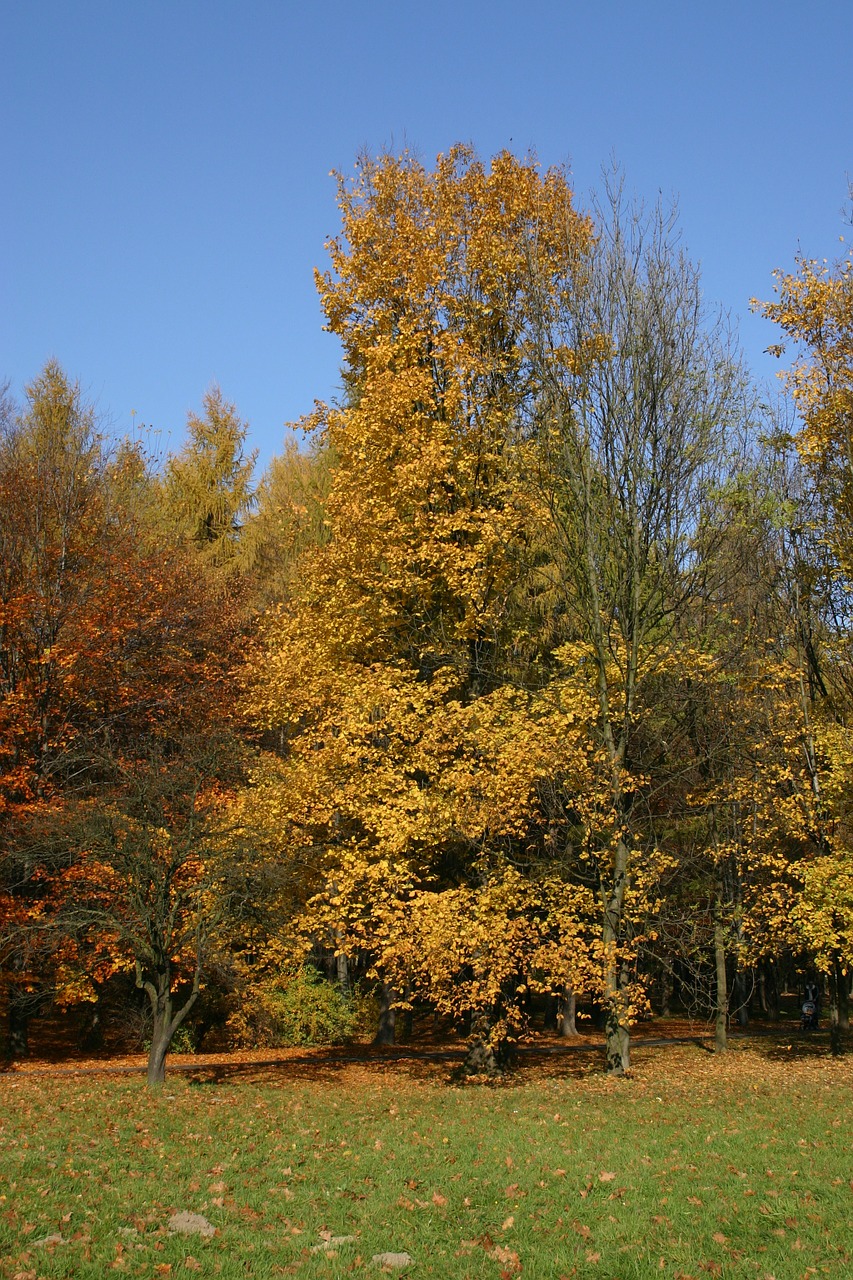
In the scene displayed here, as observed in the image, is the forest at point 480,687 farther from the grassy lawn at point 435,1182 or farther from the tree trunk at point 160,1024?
the grassy lawn at point 435,1182

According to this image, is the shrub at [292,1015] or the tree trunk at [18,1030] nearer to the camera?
the tree trunk at [18,1030]

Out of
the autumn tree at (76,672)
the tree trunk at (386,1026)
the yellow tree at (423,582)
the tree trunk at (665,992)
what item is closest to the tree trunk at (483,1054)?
the yellow tree at (423,582)

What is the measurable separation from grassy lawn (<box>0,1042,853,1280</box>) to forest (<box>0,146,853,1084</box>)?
2.25 meters

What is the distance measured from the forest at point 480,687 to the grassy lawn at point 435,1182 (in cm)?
225

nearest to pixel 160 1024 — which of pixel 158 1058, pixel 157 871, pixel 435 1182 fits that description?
pixel 158 1058

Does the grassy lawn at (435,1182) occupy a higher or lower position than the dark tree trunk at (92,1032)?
higher

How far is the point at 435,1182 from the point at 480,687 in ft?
31.5

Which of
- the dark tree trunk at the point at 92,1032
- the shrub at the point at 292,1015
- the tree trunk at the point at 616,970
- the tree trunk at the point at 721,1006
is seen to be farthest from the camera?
the dark tree trunk at the point at 92,1032

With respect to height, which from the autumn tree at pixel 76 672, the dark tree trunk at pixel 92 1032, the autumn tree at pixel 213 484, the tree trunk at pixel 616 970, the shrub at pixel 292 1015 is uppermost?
the autumn tree at pixel 213 484

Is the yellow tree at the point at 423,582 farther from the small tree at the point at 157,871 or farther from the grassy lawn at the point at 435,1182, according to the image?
the grassy lawn at the point at 435,1182

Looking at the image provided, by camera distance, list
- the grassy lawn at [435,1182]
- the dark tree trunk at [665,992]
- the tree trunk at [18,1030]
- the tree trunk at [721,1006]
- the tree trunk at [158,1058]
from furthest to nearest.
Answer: the dark tree trunk at [665,992] → the tree trunk at [721,1006] → the tree trunk at [18,1030] → the tree trunk at [158,1058] → the grassy lawn at [435,1182]

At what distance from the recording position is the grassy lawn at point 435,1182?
245 inches

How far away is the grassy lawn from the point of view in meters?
6.22

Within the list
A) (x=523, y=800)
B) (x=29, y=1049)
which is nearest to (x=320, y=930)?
(x=523, y=800)
